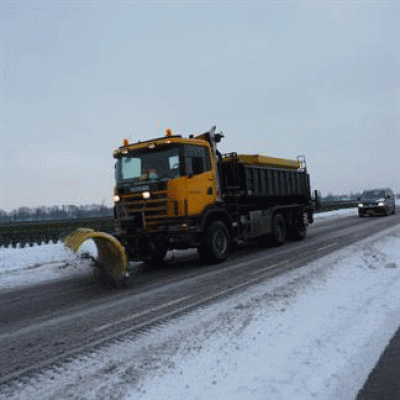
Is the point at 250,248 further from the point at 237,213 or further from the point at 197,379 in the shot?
the point at 197,379

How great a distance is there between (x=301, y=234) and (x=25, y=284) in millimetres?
9343

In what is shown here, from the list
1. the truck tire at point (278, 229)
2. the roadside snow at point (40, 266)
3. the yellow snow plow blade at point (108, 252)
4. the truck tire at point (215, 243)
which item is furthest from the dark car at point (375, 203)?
the yellow snow plow blade at point (108, 252)

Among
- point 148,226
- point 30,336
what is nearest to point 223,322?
point 30,336

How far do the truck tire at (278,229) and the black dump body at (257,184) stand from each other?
1.65 ft

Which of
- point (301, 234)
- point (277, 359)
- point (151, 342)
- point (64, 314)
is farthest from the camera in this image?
point (301, 234)

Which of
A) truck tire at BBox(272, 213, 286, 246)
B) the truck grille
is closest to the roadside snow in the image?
the truck grille

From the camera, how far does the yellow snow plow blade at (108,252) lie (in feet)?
25.0

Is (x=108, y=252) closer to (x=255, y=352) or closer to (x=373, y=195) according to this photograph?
(x=255, y=352)

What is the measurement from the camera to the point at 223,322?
4.92 meters

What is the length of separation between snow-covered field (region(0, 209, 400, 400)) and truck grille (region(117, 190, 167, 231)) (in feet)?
10.1

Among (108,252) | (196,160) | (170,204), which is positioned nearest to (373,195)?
(196,160)

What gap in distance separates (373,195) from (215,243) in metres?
19.8

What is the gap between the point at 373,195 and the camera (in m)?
26.2

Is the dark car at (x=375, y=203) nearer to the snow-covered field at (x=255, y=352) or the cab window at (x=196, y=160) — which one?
the cab window at (x=196, y=160)
